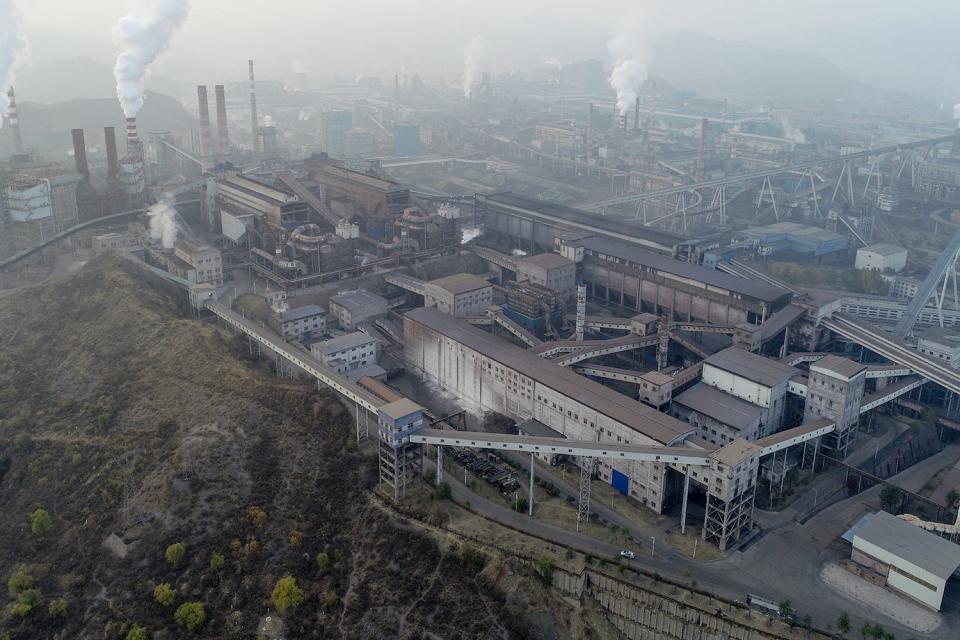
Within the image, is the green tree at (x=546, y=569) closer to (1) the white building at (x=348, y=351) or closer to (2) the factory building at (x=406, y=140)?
(1) the white building at (x=348, y=351)

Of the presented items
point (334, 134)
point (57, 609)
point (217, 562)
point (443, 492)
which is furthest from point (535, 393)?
point (334, 134)

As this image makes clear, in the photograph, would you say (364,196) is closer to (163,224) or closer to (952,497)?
(163,224)

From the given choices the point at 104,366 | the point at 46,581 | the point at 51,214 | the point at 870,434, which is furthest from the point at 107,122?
the point at 870,434

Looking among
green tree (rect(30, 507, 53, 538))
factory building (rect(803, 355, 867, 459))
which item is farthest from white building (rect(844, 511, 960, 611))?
green tree (rect(30, 507, 53, 538))

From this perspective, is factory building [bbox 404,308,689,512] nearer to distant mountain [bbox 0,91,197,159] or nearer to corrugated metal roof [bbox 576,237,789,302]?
corrugated metal roof [bbox 576,237,789,302]

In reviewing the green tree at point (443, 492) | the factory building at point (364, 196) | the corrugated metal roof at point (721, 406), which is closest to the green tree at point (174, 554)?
the green tree at point (443, 492)
